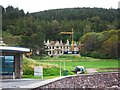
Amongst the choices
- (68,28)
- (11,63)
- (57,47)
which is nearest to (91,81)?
(11,63)

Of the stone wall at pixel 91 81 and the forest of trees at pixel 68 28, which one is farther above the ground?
the forest of trees at pixel 68 28

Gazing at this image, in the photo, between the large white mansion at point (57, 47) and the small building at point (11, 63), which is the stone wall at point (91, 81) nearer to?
the small building at point (11, 63)

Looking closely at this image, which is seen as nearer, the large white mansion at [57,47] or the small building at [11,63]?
the small building at [11,63]

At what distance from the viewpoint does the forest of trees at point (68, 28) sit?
4394 centimetres

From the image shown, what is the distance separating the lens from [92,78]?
39.0ft

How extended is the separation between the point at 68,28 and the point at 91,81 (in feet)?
180

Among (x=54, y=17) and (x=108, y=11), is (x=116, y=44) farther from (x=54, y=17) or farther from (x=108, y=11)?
(x=54, y=17)

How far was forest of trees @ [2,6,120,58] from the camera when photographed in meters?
43.9

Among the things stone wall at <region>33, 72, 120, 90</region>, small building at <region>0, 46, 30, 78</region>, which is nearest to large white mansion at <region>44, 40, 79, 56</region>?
small building at <region>0, 46, 30, 78</region>

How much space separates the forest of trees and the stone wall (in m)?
27.9

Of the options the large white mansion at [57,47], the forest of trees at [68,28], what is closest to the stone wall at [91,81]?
the forest of trees at [68,28]

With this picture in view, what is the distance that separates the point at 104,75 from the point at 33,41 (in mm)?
32415

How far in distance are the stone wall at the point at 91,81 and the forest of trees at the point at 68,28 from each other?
2794cm

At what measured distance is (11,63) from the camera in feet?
61.1
